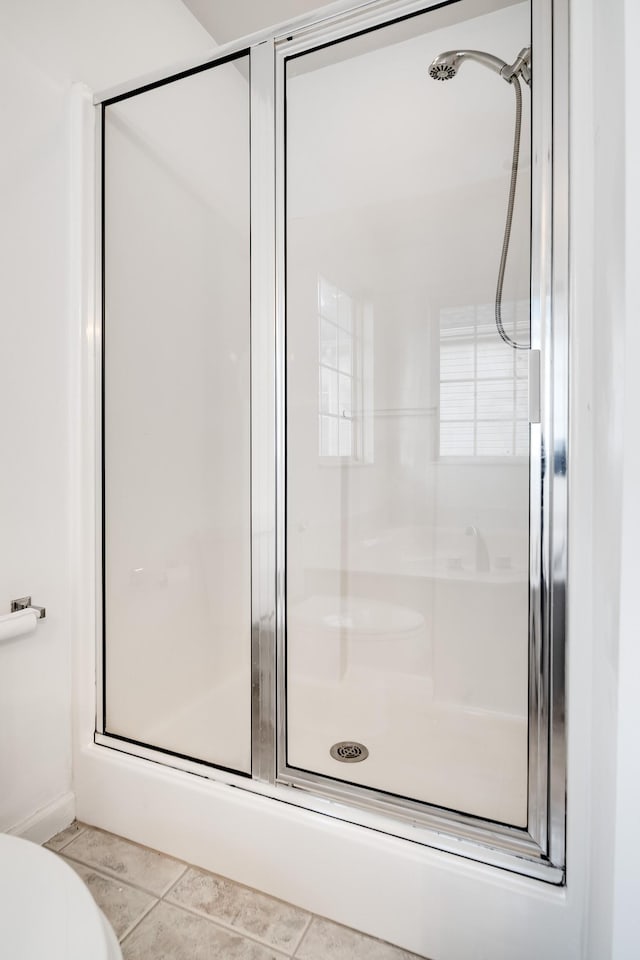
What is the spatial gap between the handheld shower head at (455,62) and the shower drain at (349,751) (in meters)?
1.68

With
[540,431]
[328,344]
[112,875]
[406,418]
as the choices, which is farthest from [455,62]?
[112,875]

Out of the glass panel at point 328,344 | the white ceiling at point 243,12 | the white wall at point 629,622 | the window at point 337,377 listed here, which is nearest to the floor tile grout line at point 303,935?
the white wall at point 629,622

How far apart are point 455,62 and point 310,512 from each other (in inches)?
47.6

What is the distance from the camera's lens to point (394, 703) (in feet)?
4.89

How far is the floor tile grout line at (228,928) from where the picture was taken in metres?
1.12

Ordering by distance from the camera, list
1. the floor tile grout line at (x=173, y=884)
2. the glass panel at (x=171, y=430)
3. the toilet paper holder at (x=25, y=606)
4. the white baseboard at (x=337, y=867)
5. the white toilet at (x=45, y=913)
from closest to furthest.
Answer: the white toilet at (x=45, y=913), the white baseboard at (x=337, y=867), the floor tile grout line at (x=173, y=884), the toilet paper holder at (x=25, y=606), the glass panel at (x=171, y=430)

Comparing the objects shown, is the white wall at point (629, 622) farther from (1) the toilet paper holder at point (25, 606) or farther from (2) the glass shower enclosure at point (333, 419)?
(1) the toilet paper holder at point (25, 606)

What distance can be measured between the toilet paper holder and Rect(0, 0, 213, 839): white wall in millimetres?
17

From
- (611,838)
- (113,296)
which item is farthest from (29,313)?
(611,838)

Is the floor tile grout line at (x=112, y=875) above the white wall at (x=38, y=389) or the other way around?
the other way around

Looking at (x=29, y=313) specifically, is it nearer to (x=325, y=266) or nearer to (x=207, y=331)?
(x=207, y=331)

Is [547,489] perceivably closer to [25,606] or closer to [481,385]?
[481,385]

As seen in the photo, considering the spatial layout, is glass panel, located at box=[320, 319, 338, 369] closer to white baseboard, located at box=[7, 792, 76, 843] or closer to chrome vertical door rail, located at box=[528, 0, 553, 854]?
chrome vertical door rail, located at box=[528, 0, 553, 854]

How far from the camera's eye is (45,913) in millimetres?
692
